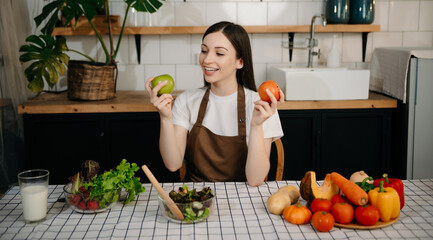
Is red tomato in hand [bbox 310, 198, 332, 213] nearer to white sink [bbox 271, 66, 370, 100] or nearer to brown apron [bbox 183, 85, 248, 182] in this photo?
brown apron [bbox 183, 85, 248, 182]

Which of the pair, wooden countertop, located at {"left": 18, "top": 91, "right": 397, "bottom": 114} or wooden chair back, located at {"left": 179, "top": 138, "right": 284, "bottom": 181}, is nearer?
wooden chair back, located at {"left": 179, "top": 138, "right": 284, "bottom": 181}

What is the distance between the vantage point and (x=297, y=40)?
3178 millimetres

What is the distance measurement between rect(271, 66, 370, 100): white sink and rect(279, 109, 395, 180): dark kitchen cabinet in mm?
102

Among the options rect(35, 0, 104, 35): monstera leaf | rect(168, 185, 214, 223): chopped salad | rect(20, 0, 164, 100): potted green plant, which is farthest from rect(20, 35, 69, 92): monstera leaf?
rect(168, 185, 214, 223): chopped salad

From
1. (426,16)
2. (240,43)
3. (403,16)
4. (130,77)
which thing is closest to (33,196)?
(240,43)

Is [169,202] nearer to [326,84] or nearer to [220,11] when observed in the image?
[326,84]

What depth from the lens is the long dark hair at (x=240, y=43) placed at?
180 centimetres

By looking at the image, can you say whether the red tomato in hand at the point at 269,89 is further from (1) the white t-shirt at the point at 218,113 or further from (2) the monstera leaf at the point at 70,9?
(2) the monstera leaf at the point at 70,9

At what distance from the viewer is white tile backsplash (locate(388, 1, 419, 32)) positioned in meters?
3.17

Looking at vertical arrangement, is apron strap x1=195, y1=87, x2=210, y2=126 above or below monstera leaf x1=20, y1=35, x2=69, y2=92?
below

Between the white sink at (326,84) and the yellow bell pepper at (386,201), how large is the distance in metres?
1.51

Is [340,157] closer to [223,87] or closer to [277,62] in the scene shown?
[277,62]

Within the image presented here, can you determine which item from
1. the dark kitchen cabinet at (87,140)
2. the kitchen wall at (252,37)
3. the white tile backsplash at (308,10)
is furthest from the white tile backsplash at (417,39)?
the dark kitchen cabinet at (87,140)

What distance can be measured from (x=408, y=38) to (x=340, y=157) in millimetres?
1085
